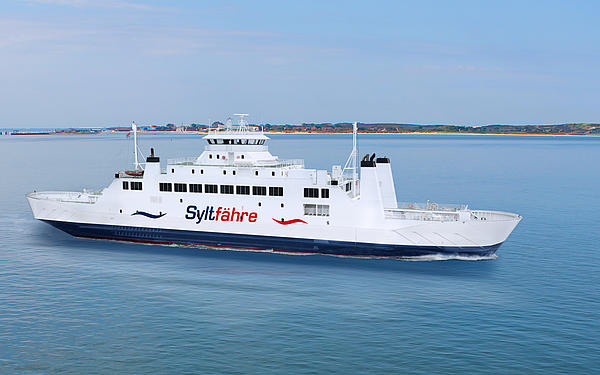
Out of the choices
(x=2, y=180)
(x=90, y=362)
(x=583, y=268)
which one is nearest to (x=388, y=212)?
(x=583, y=268)

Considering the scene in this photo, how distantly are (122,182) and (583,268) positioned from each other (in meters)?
27.2

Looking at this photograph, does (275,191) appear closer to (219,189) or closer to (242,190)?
(242,190)

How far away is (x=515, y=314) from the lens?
2169cm

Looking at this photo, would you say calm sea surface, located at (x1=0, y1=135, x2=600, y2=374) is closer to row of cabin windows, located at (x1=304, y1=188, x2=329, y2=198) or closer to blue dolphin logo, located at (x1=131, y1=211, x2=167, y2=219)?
blue dolphin logo, located at (x1=131, y1=211, x2=167, y2=219)

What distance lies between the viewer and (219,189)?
32250 mm

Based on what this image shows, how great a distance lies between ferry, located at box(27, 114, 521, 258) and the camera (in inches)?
1164

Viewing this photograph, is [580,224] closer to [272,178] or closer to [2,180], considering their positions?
[272,178]

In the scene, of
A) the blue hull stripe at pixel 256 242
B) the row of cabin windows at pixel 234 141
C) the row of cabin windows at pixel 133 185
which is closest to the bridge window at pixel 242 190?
the blue hull stripe at pixel 256 242

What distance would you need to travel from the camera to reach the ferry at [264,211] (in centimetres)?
2958

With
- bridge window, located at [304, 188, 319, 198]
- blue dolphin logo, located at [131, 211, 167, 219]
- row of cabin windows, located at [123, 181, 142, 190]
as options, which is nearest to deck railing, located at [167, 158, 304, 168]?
row of cabin windows, located at [123, 181, 142, 190]

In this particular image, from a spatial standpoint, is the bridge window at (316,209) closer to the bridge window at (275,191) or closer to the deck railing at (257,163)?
the bridge window at (275,191)

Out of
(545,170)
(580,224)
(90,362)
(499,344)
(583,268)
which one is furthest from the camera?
(545,170)

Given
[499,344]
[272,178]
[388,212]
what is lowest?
[499,344]

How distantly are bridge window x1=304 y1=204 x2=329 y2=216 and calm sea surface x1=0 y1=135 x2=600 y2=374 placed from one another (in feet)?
8.67
